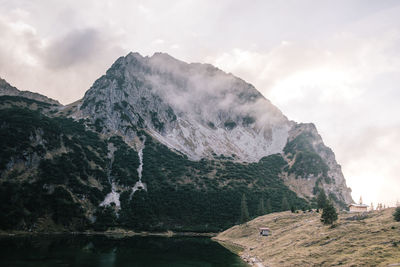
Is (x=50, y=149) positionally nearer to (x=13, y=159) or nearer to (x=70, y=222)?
(x=13, y=159)

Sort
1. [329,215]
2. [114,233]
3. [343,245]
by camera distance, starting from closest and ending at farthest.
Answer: [343,245] → [329,215] → [114,233]

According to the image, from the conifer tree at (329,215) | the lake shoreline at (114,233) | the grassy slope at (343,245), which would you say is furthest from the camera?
the lake shoreline at (114,233)

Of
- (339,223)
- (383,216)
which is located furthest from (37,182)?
(383,216)

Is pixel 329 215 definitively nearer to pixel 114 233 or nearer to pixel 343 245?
pixel 343 245

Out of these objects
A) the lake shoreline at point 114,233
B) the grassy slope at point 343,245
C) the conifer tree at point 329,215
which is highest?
the conifer tree at point 329,215

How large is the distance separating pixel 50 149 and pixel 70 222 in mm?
54353

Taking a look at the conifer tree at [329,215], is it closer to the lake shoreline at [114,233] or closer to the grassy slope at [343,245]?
the grassy slope at [343,245]

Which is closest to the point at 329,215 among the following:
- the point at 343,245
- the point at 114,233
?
the point at 343,245

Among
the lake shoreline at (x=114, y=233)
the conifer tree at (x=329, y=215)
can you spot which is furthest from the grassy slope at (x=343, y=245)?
the lake shoreline at (x=114, y=233)

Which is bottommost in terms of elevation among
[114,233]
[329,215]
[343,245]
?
[114,233]

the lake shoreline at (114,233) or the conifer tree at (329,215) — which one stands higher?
the conifer tree at (329,215)

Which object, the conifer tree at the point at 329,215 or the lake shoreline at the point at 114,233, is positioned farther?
the lake shoreline at the point at 114,233

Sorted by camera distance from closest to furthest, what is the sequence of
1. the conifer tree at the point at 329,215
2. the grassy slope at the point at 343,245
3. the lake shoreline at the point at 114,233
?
1. the grassy slope at the point at 343,245
2. the conifer tree at the point at 329,215
3. the lake shoreline at the point at 114,233

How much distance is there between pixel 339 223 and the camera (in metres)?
79.4
